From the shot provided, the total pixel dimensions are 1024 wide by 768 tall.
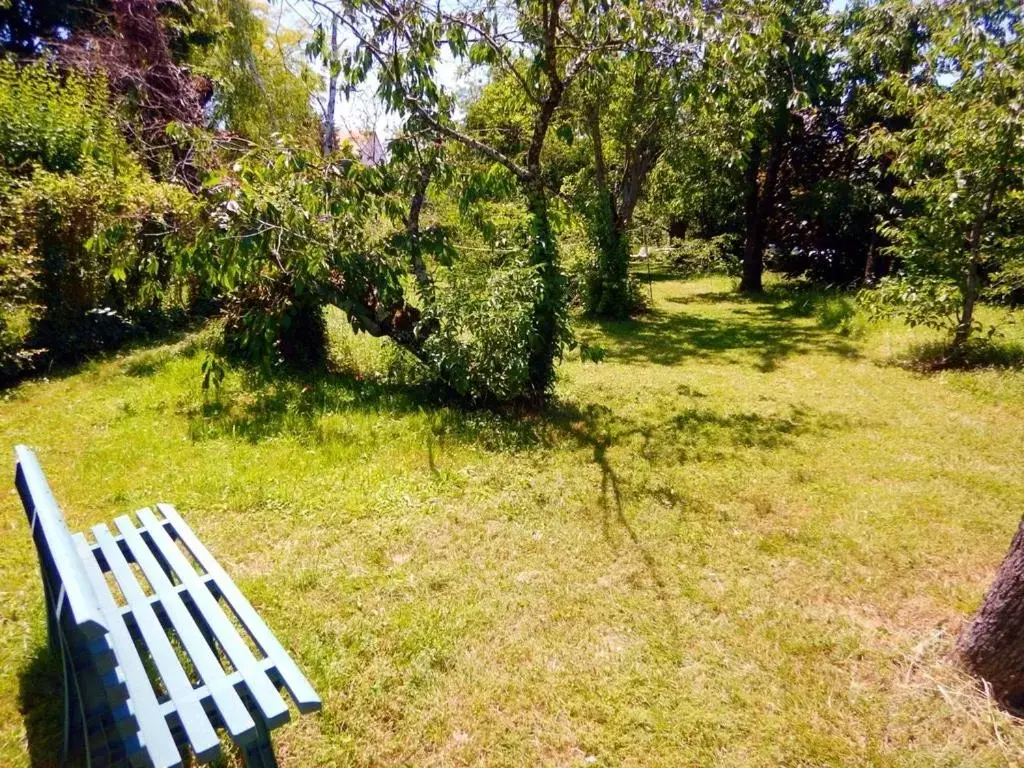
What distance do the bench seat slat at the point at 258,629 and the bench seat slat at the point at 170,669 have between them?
229 mm

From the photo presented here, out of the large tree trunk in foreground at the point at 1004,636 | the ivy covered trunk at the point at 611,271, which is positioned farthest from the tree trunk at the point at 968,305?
the large tree trunk in foreground at the point at 1004,636

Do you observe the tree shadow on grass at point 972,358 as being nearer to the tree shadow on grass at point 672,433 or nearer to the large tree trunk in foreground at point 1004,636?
the tree shadow on grass at point 672,433

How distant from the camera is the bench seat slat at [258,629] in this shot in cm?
172

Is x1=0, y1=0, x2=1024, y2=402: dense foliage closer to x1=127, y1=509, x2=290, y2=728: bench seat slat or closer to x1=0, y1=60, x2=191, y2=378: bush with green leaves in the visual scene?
x1=0, y1=60, x2=191, y2=378: bush with green leaves

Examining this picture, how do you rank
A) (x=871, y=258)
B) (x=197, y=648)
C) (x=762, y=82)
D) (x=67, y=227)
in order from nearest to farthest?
1. (x=197, y=648)
2. (x=762, y=82)
3. (x=67, y=227)
4. (x=871, y=258)

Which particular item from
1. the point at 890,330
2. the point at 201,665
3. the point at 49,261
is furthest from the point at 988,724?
the point at 49,261

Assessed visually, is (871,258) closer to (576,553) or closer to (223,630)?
(576,553)

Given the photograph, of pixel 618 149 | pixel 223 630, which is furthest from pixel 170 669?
pixel 618 149

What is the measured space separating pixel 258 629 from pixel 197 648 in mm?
206

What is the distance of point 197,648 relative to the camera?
1.90m

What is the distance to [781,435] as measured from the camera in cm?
567

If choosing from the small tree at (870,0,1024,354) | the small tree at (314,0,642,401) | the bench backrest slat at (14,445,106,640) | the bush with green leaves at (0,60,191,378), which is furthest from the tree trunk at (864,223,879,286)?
the bench backrest slat at (14,445,106,640)

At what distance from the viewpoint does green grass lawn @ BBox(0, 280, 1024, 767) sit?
2373 millimetres

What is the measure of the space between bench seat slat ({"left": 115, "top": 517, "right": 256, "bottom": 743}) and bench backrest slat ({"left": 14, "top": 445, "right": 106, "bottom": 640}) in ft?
1.12
